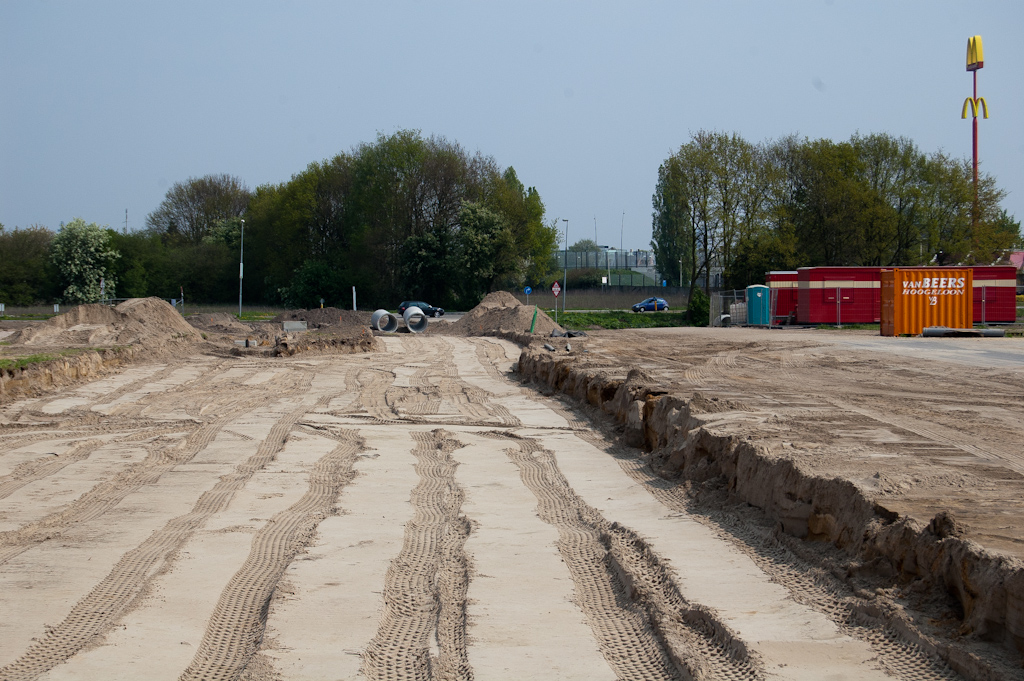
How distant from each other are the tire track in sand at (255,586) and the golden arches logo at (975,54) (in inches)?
2061

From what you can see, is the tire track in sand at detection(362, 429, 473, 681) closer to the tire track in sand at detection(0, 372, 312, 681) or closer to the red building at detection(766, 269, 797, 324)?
the tire track in sand at detection(0, 372, 312, 681)

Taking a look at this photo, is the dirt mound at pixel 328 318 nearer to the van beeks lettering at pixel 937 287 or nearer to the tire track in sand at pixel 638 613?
the van beeks lettering at pixel 937 287

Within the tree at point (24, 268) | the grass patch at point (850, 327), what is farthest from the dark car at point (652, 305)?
the tree at point (24, 268)

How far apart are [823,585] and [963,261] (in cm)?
5044

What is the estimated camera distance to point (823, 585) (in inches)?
181

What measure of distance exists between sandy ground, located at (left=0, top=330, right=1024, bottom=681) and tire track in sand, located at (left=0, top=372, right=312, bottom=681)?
0.7 inches

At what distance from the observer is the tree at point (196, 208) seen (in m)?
78.5

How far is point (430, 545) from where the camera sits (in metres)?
5.66

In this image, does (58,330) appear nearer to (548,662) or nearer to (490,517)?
(490,517)

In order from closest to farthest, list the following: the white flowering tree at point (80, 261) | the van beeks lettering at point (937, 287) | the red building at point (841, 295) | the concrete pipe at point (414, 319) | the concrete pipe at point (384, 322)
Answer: the van beeks lettering at point (937, 287), the concrete pipe at point (384, 322), the concrete pipe at point (414, 319), the red building at point (841, 295), the white flowering tree at point (80, 261)

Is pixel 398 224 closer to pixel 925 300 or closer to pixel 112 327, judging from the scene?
pixel 112 327

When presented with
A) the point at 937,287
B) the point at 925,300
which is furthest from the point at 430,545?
the point at 937,287

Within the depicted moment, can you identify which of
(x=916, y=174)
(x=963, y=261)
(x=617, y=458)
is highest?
(x=916, y=174)

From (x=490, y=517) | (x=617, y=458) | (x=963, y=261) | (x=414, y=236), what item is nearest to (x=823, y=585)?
(x=490, y=517)
